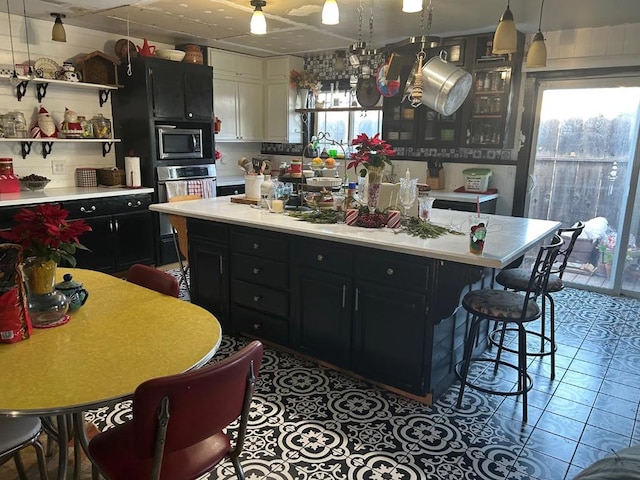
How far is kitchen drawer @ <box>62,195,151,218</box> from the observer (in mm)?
4402

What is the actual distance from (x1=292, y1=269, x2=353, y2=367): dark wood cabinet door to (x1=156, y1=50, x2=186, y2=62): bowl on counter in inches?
130

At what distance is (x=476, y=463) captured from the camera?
2.23 meters

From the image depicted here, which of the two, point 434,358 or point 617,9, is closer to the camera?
point 434,358

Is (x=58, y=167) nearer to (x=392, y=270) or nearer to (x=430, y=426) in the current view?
(x=392, y=270)

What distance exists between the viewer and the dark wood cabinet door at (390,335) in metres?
2.59

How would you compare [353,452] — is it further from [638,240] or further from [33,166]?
[33,166]

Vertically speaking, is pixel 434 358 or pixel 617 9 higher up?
pixel 617 9

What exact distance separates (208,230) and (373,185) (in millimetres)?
1237

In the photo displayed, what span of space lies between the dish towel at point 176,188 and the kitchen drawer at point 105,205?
23cm

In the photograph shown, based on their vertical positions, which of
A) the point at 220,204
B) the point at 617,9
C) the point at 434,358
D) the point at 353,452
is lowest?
the point at 353,452

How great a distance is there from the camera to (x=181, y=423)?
131 centimetres

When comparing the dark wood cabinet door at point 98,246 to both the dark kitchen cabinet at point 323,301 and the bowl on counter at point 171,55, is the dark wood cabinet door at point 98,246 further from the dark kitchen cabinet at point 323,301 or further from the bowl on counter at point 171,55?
the dark kitchen cabinet at point 323,301

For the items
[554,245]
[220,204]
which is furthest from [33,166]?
[554,245]

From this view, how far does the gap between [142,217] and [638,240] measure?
489 centimetres
